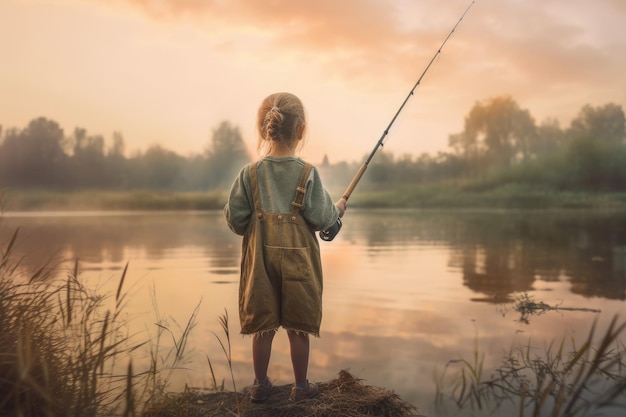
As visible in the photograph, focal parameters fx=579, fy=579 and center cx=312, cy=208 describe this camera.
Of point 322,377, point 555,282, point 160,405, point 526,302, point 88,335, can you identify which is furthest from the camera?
point 555,282

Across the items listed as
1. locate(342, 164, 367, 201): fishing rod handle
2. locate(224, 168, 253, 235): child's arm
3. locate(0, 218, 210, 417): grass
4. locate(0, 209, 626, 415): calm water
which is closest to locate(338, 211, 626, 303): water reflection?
locate(0, 209, 626, 415): calm water

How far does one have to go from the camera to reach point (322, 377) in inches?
185

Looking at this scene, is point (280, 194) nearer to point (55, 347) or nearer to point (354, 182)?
point (354, 182)

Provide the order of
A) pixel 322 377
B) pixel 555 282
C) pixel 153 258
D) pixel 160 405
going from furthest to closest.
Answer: pixel 153 258, pixel 555 282, pixel 322 377, pixel 160 405

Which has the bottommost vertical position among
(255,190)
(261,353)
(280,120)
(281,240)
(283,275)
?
(261,353)

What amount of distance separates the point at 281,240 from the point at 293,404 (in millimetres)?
1070

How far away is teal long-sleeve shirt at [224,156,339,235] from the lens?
3994 millimetres

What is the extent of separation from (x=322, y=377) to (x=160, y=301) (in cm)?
424

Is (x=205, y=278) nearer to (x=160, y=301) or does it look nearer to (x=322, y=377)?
(x=160, y=301)

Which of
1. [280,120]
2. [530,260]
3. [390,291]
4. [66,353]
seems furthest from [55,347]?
[530,260]

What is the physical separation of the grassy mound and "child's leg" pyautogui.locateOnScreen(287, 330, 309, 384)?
6.8 inches

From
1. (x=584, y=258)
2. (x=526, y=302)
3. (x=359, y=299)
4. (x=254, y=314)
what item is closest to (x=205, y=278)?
(x=359, y=299)

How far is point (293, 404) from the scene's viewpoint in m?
3.73

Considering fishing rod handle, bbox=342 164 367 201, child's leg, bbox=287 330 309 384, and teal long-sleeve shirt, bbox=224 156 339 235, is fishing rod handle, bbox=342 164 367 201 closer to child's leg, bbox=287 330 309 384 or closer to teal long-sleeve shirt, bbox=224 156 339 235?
teal long-sleeve shirt, bbox=224 156 339 235
